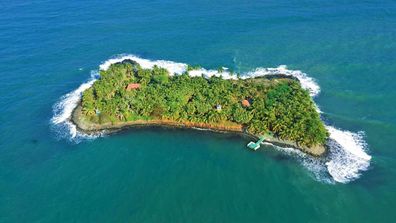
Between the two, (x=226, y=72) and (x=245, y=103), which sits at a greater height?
(x=226, y=72)

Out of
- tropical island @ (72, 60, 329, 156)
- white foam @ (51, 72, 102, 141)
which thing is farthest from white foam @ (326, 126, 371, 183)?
white foam @ (51, 72, 102, 141)

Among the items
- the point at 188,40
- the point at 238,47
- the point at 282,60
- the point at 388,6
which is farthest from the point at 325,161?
the point at 388,6

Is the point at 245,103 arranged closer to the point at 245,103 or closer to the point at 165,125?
the point at 245,103

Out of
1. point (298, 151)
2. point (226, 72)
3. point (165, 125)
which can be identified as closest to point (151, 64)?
point (226, 72)

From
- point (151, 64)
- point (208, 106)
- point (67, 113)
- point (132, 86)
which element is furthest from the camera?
point (151, 64)

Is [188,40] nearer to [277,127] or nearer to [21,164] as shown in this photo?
[277,127]

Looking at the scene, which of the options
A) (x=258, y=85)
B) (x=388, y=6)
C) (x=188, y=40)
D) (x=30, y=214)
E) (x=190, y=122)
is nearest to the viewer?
(x=30, y=214)
